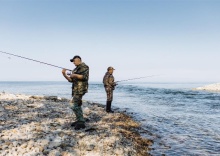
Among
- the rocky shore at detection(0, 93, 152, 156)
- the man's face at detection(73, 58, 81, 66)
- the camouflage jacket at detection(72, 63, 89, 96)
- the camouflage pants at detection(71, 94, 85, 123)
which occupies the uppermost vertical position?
the man's face at detection(73, 58, 81, 66)

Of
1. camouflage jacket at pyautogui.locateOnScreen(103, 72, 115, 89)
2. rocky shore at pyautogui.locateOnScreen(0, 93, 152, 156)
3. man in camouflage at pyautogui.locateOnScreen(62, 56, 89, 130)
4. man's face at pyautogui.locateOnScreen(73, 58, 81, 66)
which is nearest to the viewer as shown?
rocky shore at pyautogui.locateOnScreen(0, 93, 152, 156)

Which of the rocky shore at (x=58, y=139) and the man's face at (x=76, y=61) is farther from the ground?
the man's face at (x=76, y=61)

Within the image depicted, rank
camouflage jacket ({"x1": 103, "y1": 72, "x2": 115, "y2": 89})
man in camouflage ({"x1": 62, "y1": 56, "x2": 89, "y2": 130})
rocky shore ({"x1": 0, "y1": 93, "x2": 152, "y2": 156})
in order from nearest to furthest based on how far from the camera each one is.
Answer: rocky shore ({"x1": 0, "y1": 93, "x2": 152, "y2": 156}) < man in camouflage ({"x1": 62, "y1": 56, "x2": 89, "y2": 130}) < camouflage jacket ({"x1": 103, "y1": 72, "x2": 115, "y2": 89})

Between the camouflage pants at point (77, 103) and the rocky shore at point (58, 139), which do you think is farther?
the camouflage pants at point (77, 103)

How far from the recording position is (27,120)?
1037cm

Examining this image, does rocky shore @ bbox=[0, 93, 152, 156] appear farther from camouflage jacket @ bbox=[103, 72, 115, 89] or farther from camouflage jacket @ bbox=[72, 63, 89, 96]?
camouflage jacket @ bbox=[103, 72, 115, 89]

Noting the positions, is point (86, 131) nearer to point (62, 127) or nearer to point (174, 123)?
point (62, 127)

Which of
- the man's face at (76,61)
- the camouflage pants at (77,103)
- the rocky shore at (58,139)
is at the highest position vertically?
the man's face at (76,61)

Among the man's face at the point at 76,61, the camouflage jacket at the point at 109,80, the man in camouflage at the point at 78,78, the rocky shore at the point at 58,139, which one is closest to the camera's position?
the rocky shore at the point at 58,139

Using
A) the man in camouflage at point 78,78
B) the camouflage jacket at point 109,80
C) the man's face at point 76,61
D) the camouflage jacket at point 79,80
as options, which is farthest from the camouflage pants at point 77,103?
the camouflage jacket at point 109,80

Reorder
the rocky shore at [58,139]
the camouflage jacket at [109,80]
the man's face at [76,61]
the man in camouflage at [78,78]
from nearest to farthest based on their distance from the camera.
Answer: the rocky shore at [58,139]
the man in camouflage at [78,78]
the man's face at [76,61]
the camouflage jacket at [109,80]

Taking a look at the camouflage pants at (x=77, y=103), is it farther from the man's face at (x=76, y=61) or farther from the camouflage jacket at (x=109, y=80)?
the camouflage jacket at (x=109, y=80)

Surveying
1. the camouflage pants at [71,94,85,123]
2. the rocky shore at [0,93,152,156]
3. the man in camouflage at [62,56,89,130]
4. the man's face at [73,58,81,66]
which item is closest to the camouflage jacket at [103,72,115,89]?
the rocky shore at [0,93,152,156]

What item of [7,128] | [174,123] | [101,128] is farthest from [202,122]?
[7,128]
